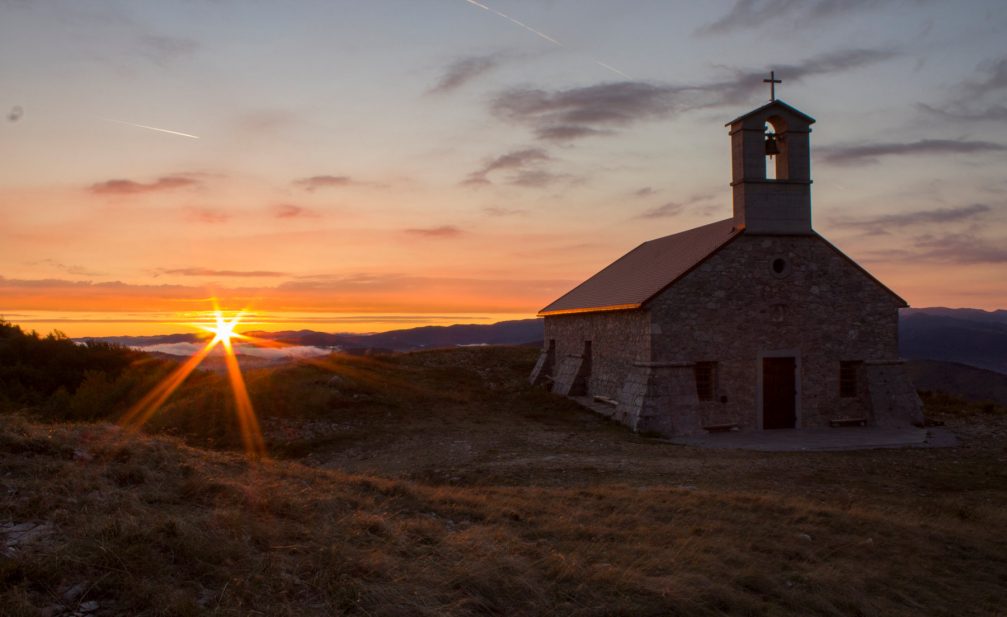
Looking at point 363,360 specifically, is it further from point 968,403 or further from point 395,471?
point 968,403

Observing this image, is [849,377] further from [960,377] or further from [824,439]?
[960,377]

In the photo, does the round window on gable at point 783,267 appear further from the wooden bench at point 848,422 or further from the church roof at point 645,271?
the wooden bench at point 848,422

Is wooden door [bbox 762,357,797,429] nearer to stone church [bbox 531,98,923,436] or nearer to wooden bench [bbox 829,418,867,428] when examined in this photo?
stone church [bbox 531,98,923,436]

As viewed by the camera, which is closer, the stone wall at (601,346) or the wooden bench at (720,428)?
the wooden bench at (720,428)

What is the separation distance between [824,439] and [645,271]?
8.23m

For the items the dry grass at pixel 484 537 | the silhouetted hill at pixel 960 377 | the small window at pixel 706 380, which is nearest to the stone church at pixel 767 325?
the small window at pixel 706 380

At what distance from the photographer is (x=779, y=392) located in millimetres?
20547

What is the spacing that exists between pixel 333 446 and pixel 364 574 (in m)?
12.0

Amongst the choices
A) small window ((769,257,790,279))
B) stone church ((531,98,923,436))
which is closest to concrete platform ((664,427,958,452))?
stone church ((531,98,923,436))

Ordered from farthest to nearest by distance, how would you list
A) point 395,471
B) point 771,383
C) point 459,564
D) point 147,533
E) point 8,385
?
point 771,383
point 8,385
point 395,471
point 459,564
point 147,533

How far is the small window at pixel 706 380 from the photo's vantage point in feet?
65.8

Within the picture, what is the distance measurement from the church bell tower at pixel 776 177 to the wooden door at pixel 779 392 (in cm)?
387

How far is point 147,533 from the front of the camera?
562 centimetres

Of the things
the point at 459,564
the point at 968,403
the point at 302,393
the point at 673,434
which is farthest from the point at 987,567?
the point at 968,403
